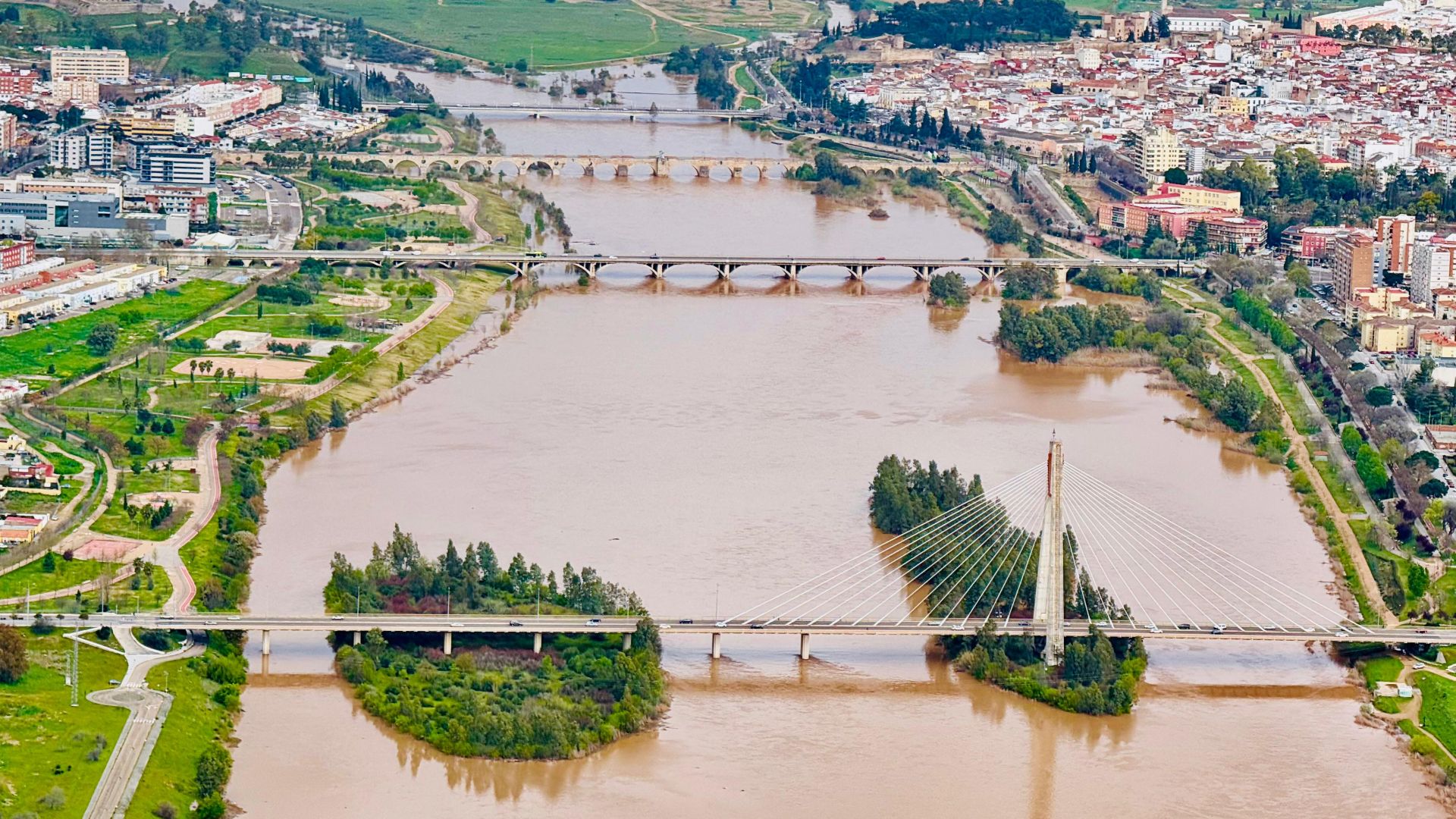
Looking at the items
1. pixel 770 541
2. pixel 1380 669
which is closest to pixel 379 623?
pixel 770 541

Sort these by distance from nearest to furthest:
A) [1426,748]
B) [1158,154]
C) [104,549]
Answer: [1426,748] → [104,549] → [1158,154]

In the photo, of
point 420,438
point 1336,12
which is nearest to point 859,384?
point 420,438

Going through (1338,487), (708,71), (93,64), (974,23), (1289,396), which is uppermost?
(974,23)

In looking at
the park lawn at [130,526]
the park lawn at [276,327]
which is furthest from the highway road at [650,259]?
the park lawn at [130,526]

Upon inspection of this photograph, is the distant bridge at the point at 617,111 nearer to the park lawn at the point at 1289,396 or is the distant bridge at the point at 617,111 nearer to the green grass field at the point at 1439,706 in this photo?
the park lawn at the point at 1289,396

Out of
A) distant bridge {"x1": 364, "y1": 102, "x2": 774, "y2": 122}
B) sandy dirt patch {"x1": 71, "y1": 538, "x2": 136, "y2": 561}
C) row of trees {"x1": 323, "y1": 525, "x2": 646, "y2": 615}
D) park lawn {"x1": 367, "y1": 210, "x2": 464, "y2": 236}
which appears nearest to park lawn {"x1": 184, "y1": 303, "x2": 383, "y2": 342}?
park lawn {"x1": 367, "y1": 210, "x2": 464, "y2": 236}

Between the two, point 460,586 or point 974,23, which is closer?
point 460,586

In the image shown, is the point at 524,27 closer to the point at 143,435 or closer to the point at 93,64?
the point at 93,64

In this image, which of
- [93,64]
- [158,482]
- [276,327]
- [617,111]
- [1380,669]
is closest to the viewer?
[1380,669]
